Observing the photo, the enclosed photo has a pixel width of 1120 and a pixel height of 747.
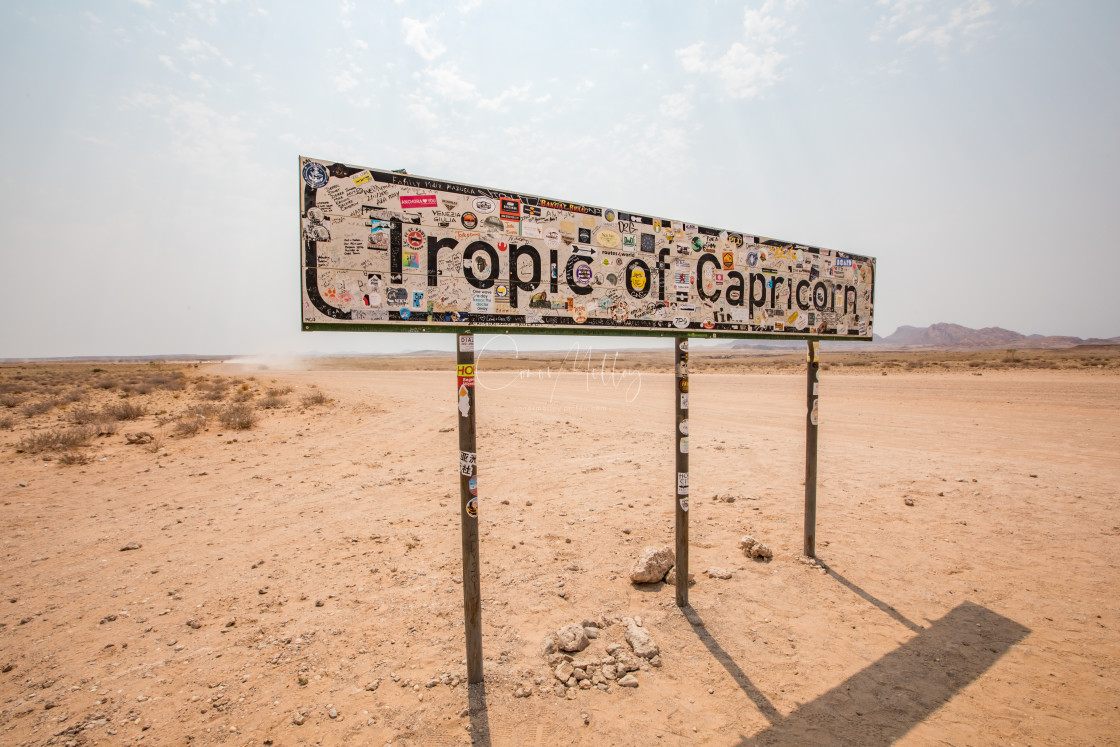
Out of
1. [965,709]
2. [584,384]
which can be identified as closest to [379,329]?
[965,709]

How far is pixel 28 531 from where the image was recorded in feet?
21.6

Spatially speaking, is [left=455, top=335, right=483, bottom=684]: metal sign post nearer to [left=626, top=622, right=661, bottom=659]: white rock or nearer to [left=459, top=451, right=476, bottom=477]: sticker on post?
[left=459, top=451, right=476, bottom=477]: sticker on post

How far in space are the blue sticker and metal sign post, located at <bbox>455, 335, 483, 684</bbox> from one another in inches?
48.9

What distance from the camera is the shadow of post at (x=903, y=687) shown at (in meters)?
3.26

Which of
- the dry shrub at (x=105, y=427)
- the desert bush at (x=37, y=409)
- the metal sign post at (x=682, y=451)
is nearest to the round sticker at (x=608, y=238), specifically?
the metal sign post at (x=682, y=451)

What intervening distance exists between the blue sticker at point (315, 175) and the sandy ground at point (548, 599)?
3557 mm

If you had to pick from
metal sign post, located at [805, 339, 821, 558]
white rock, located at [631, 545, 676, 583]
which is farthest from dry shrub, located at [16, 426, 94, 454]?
metal sign post, located at [805, 339, 821, 558]

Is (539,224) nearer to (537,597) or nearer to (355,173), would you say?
(355,173)

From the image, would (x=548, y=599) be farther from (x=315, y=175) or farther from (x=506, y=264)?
(x=315, y=175)

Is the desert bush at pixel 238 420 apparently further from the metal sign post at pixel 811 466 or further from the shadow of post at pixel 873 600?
the shadow of post at pixel 873 600

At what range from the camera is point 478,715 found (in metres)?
3.40

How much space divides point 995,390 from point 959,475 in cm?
1751

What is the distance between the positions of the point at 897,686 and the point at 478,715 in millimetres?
3195

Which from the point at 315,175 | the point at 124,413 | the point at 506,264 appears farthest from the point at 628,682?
the point at 124,413
